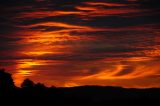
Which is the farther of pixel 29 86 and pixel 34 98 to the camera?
pixel 29 86

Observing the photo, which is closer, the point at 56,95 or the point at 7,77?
the point at 56,95

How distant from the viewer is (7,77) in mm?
A: 111688

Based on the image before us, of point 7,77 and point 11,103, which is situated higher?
point 7,77

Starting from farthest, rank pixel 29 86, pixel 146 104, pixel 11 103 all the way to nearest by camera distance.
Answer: pixel 29 86 < pixel 146 104 < pixel 11 103

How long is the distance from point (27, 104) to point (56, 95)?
10.9 meters

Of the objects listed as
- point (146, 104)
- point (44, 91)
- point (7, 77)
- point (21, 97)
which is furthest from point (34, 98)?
point (7, 77)

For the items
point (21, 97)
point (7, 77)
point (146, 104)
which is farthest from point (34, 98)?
point (7, 77)

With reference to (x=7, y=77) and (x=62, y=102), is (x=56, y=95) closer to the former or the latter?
(x=62, y=102)

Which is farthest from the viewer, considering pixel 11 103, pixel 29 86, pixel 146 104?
pixel 29 86

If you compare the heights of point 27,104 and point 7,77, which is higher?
point 7,77

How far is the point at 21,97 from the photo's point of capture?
90.4 m

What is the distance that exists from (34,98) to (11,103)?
4.83m

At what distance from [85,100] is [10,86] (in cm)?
1523

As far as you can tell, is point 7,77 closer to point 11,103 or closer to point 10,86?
point 10,86
